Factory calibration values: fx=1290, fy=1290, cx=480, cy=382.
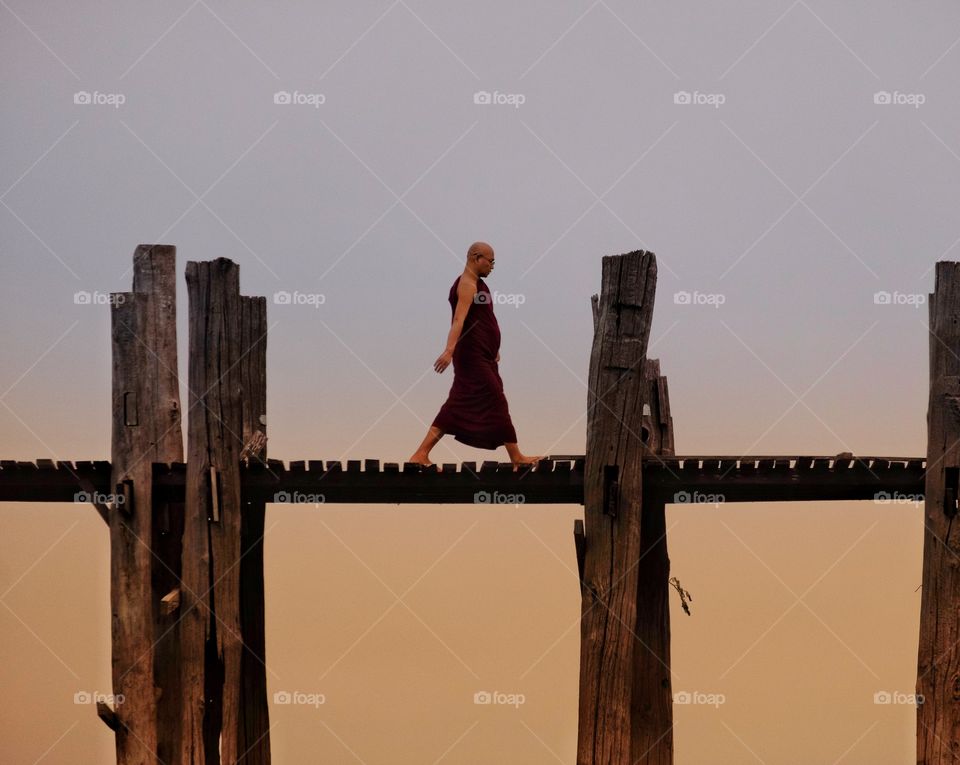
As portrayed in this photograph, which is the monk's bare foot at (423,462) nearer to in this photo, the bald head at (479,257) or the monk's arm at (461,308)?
the monk's arm at (461,308)

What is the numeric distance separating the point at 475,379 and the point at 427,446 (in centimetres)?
51

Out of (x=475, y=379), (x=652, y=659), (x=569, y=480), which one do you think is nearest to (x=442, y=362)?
(x=475, y=379)

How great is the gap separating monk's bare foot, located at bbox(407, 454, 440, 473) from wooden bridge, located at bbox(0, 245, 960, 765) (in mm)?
41

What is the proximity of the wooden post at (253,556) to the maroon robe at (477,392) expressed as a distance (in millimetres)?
1102

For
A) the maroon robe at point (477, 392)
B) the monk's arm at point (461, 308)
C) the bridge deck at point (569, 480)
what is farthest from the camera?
the maroon robe at point (477, 392)

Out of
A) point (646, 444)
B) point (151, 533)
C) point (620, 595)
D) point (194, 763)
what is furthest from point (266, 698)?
point (646, 444)

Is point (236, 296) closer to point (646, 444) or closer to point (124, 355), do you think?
point (124, 355)

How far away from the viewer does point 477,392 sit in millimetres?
7910

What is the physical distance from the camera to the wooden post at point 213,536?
296 inches

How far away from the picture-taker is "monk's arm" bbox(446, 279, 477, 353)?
777 cm

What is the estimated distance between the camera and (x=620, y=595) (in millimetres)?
7227

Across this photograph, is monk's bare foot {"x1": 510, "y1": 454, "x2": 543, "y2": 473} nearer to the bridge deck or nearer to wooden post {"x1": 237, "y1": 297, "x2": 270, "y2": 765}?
the bridge deck

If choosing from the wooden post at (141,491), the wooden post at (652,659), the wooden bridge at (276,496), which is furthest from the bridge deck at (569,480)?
the wooden post at (141,491)

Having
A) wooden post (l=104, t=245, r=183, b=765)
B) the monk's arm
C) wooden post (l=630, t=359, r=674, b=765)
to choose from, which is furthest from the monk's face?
wooden post (l=104, t=245, r=183, b=765)
